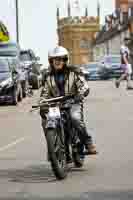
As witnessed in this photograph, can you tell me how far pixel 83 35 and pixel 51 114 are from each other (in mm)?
175531

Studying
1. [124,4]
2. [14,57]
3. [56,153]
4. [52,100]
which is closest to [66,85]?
[52,100]

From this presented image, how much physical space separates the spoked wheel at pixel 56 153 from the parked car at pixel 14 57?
60.8 feet

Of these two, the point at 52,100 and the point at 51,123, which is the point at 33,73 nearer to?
the point at 52,100

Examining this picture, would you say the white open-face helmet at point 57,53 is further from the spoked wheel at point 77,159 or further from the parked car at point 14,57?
the parked car at point 14,57

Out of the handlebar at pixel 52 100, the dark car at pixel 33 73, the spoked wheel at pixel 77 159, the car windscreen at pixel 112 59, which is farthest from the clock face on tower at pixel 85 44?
the handlebar at pixel 52 100

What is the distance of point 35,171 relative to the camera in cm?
1118

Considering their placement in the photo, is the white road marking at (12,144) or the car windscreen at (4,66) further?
the car windscreen at (4,66)

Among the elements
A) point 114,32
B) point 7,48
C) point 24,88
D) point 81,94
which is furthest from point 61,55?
point 114,32

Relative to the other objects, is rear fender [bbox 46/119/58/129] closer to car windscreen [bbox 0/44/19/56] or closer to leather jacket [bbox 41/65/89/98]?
leather jacket [bbox 41/65/89/98]

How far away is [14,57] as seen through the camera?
3222 cm

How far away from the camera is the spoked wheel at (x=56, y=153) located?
10102 millimetres

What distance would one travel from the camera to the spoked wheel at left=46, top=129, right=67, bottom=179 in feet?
33.1

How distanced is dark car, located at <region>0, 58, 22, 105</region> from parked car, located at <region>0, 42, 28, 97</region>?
845 mm

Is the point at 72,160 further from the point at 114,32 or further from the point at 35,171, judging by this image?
the point at 114,32
